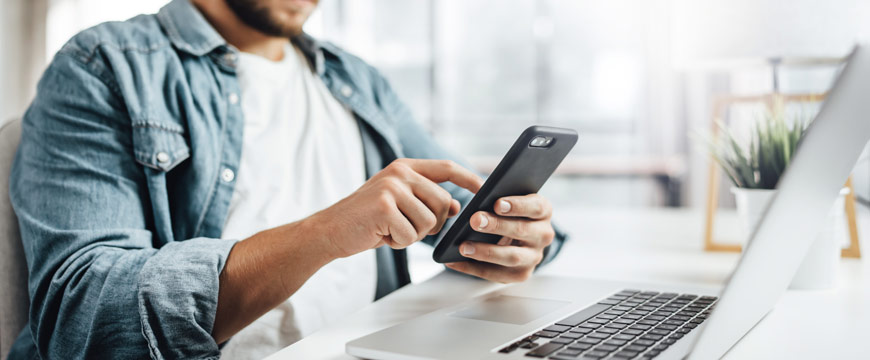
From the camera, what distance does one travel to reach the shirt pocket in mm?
778

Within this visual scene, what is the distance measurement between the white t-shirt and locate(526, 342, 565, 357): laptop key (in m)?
0.49

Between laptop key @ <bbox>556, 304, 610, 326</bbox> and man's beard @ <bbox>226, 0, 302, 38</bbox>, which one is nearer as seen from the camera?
laptop key @ <bbox>556, 304, 610, 326</bbox>

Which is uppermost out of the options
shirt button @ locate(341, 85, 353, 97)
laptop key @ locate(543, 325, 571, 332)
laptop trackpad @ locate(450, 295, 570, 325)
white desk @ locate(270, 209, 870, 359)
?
shirt button @ locate(341, 85, 353, 97)

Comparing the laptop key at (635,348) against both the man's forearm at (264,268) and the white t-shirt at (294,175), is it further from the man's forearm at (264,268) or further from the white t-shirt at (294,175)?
the white t-shirt at (294,175)

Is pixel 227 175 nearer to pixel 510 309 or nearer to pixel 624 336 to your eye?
pixel 510 309

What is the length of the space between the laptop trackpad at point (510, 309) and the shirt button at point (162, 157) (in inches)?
15.9

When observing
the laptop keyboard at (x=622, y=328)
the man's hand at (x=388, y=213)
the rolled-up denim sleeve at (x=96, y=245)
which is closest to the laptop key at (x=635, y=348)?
the laptop keyboard at (x=622, y=328)

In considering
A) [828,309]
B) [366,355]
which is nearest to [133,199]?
[366,355]

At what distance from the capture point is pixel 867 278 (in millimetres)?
847

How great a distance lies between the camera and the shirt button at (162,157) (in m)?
0.79

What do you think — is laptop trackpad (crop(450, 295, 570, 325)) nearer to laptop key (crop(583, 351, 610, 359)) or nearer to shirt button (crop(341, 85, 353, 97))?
laptop key (crop(583, 351, 610, 359))

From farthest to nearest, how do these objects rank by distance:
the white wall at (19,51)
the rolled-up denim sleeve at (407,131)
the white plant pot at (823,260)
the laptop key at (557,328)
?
the white wall at (19,51) < the rolled-up denim sleeve at (407,131) < the white plant pot at (823,260) < the laptop key at (557,328)

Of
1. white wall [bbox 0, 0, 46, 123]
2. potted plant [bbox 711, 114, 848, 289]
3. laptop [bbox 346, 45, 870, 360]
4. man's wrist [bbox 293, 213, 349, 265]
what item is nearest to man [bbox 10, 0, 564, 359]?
man's wrist [bbox 293, 213, 349, 265]

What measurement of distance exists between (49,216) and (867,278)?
3.15 feet
